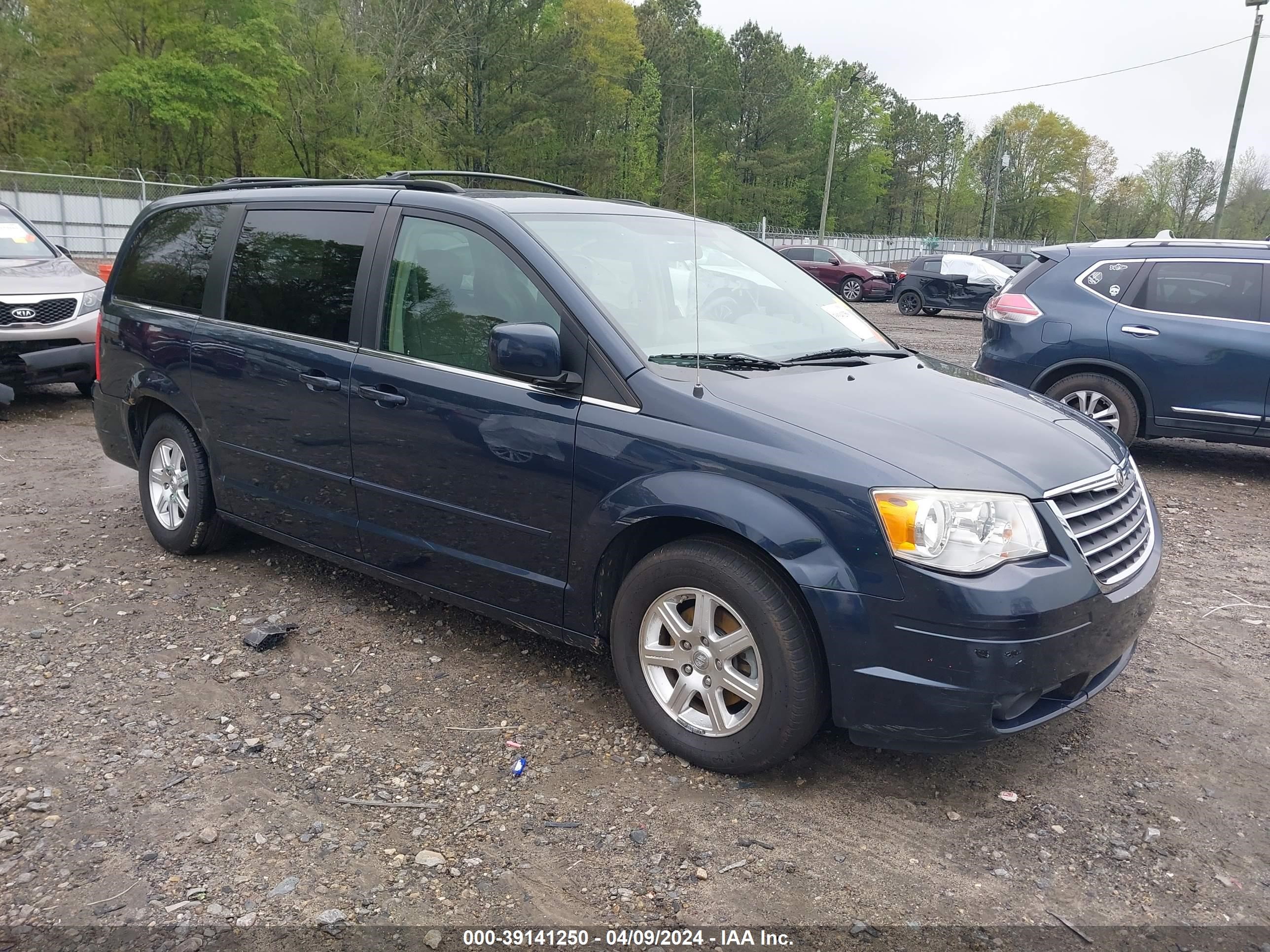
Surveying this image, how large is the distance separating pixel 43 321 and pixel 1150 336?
9355mm

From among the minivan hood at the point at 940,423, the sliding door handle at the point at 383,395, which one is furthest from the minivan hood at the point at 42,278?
the minivan hood at the point at 940,423

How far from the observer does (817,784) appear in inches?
124

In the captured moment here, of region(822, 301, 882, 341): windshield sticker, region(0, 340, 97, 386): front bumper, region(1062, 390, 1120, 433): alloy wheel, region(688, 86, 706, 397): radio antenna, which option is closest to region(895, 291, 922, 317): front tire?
region(1062, 390, 1120, 433): alloy wheel

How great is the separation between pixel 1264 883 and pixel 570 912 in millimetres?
1971

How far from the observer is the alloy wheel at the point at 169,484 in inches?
197

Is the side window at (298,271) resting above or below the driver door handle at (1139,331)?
above

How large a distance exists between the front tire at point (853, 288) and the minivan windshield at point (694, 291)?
23221mm

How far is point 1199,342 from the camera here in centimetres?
713

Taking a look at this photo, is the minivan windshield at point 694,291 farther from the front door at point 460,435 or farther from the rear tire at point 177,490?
the rear tire at point 177,490

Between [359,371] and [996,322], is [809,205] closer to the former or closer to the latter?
[996,322]

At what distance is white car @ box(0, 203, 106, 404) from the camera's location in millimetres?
8242

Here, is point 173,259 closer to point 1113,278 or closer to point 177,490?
point 177,490

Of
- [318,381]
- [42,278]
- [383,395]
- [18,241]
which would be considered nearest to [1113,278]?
[383,395]

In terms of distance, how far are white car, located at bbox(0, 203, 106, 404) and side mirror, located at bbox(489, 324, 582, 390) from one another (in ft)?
22.1
